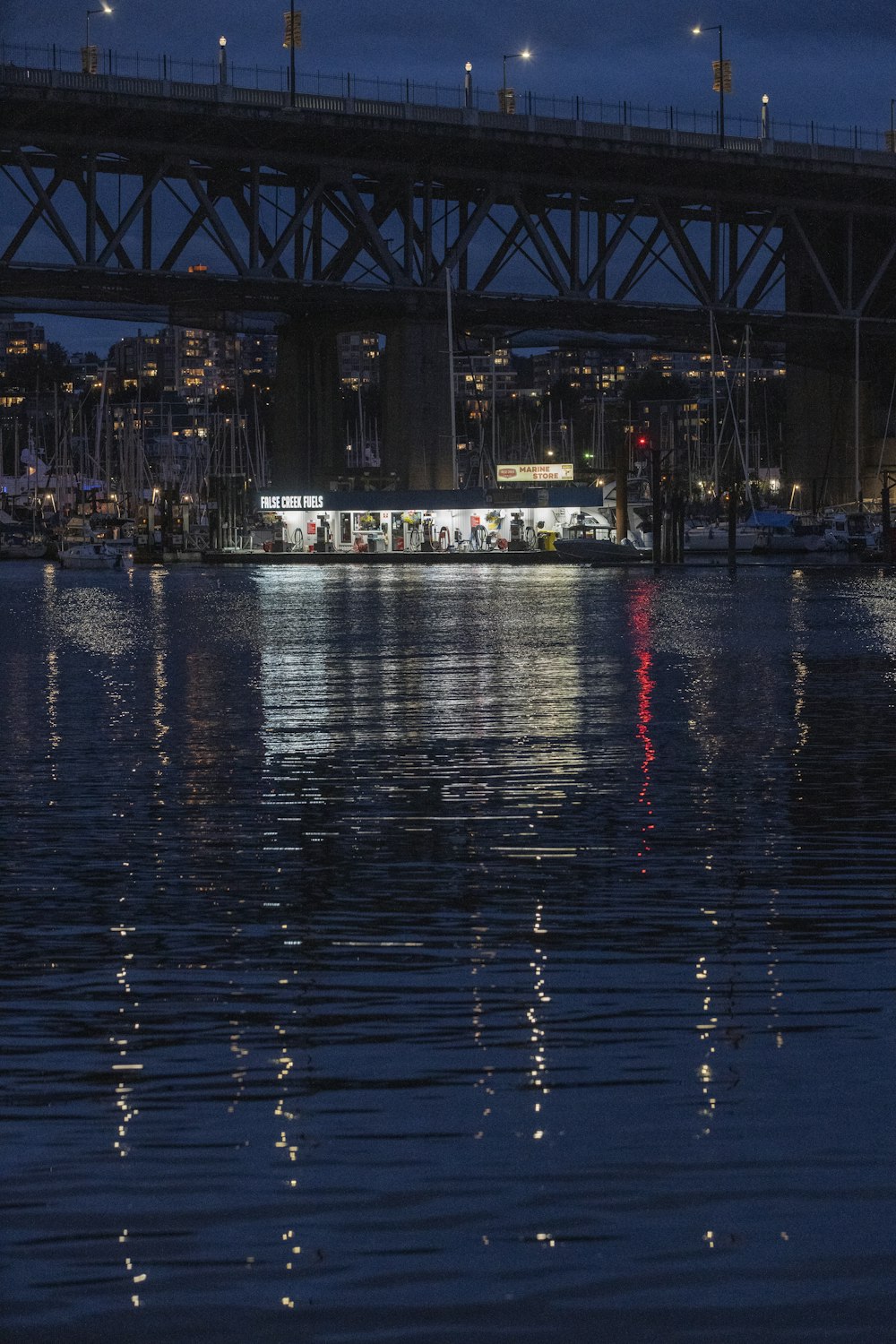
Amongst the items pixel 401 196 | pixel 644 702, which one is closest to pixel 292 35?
pixel 401 196

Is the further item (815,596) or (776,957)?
(815,596)

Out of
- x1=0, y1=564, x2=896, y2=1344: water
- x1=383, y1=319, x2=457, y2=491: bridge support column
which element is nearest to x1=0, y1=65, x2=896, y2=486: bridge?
x1=383, y1=319, x2=457, y2=491: bridge support column

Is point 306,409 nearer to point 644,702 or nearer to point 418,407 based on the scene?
point 418,407

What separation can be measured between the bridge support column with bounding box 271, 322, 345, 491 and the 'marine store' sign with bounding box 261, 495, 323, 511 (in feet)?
1.76

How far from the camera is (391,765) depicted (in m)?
20.7

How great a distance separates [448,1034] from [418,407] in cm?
9325

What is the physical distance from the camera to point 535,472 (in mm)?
121812

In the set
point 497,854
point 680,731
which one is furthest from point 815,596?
point 497,854

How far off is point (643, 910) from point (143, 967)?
10.2 ft

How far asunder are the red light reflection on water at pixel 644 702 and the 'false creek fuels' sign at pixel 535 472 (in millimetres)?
59408

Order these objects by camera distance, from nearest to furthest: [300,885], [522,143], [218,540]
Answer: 1. [300,885]
2. [522,143]
3. [218,540]

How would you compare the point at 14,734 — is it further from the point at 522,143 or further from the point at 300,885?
the point at 522,143

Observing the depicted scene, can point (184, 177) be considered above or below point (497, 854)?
above

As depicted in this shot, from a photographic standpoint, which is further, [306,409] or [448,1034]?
[306,409]
